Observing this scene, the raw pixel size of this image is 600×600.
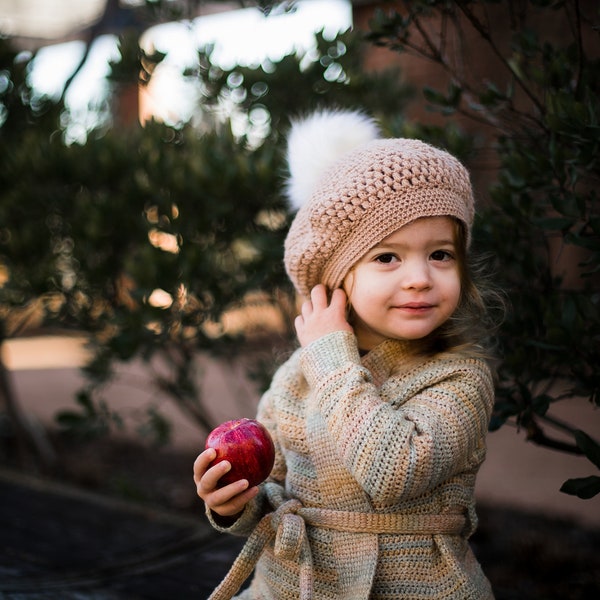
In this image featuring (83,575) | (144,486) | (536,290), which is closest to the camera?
(536,290)

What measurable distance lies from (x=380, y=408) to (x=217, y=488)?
18.9 inches

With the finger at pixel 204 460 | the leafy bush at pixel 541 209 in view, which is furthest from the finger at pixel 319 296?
the leafy bush at pixel 541 209

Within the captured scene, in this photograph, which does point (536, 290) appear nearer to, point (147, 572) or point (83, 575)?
point (147, 572)

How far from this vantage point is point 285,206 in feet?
11.7

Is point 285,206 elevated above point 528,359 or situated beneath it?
elevated above

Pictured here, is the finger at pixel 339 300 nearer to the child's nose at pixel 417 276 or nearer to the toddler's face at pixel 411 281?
the toddler's face at pixel 411 281

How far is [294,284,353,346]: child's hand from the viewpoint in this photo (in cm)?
200

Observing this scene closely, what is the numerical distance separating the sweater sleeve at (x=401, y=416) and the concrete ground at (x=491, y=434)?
612 millimetres

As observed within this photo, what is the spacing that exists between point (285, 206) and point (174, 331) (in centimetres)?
80

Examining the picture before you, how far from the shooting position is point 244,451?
1859mm

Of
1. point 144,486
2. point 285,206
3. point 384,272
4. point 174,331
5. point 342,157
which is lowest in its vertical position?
point 144,486

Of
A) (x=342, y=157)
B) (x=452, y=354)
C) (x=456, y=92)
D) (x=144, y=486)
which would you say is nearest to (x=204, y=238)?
(x=456, y=92)

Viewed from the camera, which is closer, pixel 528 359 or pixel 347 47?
pixel 528 359

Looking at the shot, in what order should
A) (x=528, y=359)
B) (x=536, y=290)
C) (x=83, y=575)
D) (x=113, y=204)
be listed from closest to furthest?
(x=528, y=359)
(x=536, y=290)
(x=83, y=575)
(x=113, y=204)
